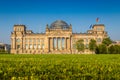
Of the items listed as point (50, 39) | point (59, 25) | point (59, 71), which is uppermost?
point (59, 25)

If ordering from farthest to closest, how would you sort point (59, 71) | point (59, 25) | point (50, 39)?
1. point (59, 25)
2. point (50, 39)
3. point (59, 71)

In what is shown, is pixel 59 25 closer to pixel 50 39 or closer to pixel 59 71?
pixel 50 39

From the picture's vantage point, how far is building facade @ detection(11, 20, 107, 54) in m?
167

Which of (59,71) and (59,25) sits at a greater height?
(59,25)

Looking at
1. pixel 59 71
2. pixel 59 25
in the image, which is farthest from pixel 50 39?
pixel 59 71

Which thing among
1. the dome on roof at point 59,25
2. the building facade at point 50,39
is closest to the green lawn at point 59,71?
the building facade at point 50,39

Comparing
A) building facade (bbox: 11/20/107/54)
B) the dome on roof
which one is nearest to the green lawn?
building facade (bbox: 11/20/107/54)

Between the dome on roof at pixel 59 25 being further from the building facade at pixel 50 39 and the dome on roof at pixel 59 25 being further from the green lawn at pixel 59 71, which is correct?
the green lawn at pixel 59 71

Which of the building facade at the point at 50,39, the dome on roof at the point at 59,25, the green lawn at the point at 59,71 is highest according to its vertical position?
the dome on roof at the point at 59,25

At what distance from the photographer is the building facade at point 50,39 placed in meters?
167

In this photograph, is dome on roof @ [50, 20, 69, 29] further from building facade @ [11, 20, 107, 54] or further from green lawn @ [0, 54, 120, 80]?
green lawn @ [0, 54, 120, 80]

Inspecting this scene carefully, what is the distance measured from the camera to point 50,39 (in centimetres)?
16925

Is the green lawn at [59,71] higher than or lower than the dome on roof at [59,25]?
lower

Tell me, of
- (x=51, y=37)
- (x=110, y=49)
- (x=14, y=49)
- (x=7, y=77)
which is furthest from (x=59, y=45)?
(x=7, y=77)
